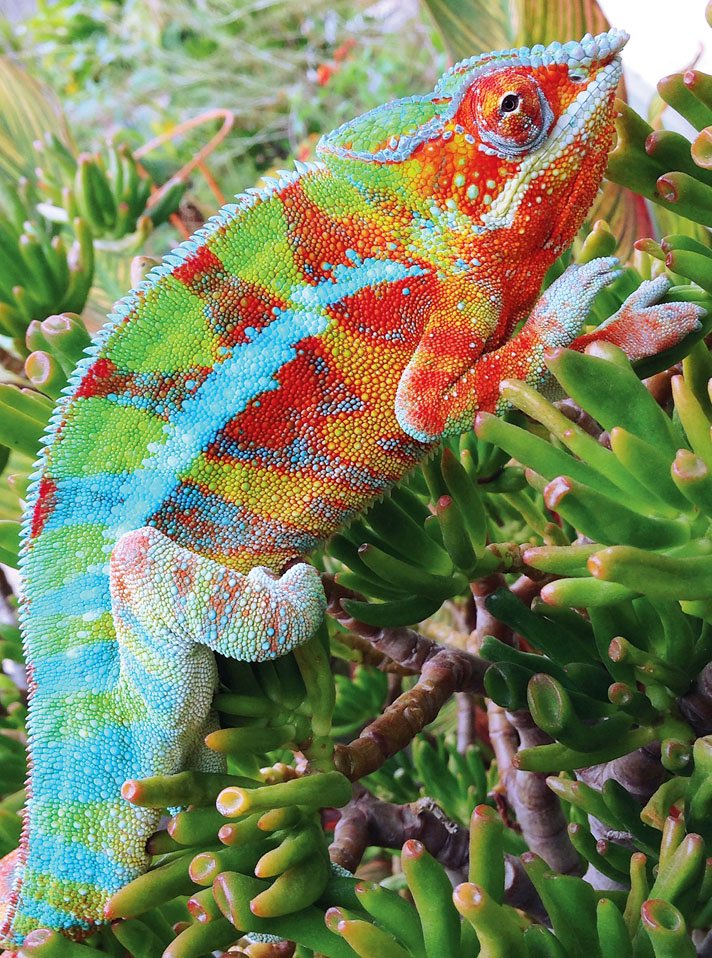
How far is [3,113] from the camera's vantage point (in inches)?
80.0

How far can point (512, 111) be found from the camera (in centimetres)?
79

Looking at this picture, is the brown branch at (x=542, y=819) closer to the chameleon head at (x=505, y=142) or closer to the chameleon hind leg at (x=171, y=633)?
the chameleon hind leg at (x=171, y=633)

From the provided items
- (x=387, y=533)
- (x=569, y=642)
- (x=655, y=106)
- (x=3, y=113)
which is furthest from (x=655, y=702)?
(x=3, y=113)

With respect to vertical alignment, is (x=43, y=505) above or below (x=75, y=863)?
above

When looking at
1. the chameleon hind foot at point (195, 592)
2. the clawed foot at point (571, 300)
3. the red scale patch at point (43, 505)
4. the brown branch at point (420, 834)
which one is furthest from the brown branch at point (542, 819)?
the red scale patch at point (43, 505)

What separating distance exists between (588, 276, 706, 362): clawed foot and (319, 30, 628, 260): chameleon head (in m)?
0.15

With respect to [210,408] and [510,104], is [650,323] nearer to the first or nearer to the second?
[510,104]

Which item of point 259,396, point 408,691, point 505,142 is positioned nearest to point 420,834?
point 408,691

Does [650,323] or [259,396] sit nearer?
[650,323]

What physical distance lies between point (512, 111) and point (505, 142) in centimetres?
3

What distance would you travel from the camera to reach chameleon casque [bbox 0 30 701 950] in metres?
0.79

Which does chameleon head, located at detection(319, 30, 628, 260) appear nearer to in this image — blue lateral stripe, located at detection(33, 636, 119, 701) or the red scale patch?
the red scale patch

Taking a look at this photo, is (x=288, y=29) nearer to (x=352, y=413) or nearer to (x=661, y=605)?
(x=352, y=413)

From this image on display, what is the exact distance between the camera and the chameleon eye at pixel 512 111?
0.79m
